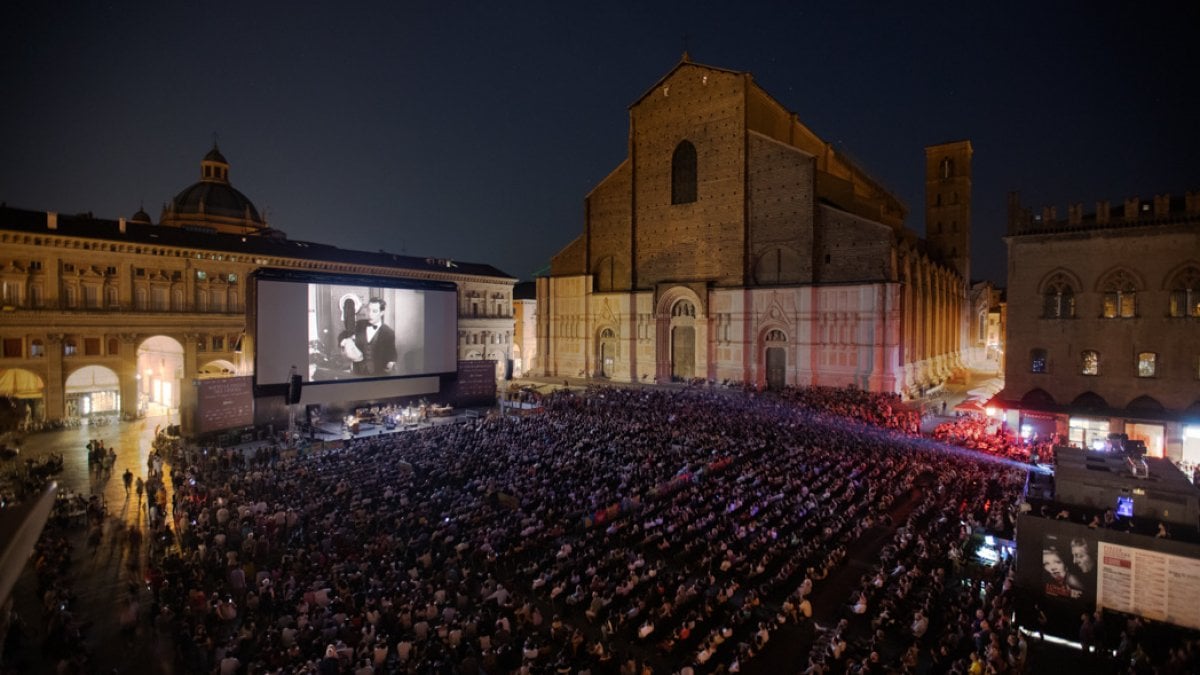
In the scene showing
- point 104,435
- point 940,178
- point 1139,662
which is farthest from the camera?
point 940,178

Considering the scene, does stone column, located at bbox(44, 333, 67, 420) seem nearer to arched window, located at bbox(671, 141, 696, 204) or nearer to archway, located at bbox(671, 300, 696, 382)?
archway, located at bbox(671, 300, 696, 382)

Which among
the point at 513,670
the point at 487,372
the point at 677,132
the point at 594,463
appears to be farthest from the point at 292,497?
the point at 677,132

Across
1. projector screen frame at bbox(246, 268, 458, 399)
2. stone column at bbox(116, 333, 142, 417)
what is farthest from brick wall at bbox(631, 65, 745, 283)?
stone column at bbox(116, 333, 142, 417)

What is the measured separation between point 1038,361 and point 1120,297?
402cm

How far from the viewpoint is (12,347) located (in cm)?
3172

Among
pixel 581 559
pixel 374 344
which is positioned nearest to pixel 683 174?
pixel 374 344

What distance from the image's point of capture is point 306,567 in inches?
534

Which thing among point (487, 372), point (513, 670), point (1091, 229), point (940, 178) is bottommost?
point (513, 670)

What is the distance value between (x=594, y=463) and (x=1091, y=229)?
2361 cm

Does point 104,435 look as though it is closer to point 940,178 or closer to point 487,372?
point 487,372

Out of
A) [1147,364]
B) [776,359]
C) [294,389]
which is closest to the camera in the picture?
[1147,364]

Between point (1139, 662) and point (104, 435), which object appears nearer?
point (1139, 662)

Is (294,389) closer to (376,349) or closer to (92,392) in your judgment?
(376,349)

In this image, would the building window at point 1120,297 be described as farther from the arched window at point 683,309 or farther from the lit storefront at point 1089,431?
the arched window at point 683,309
